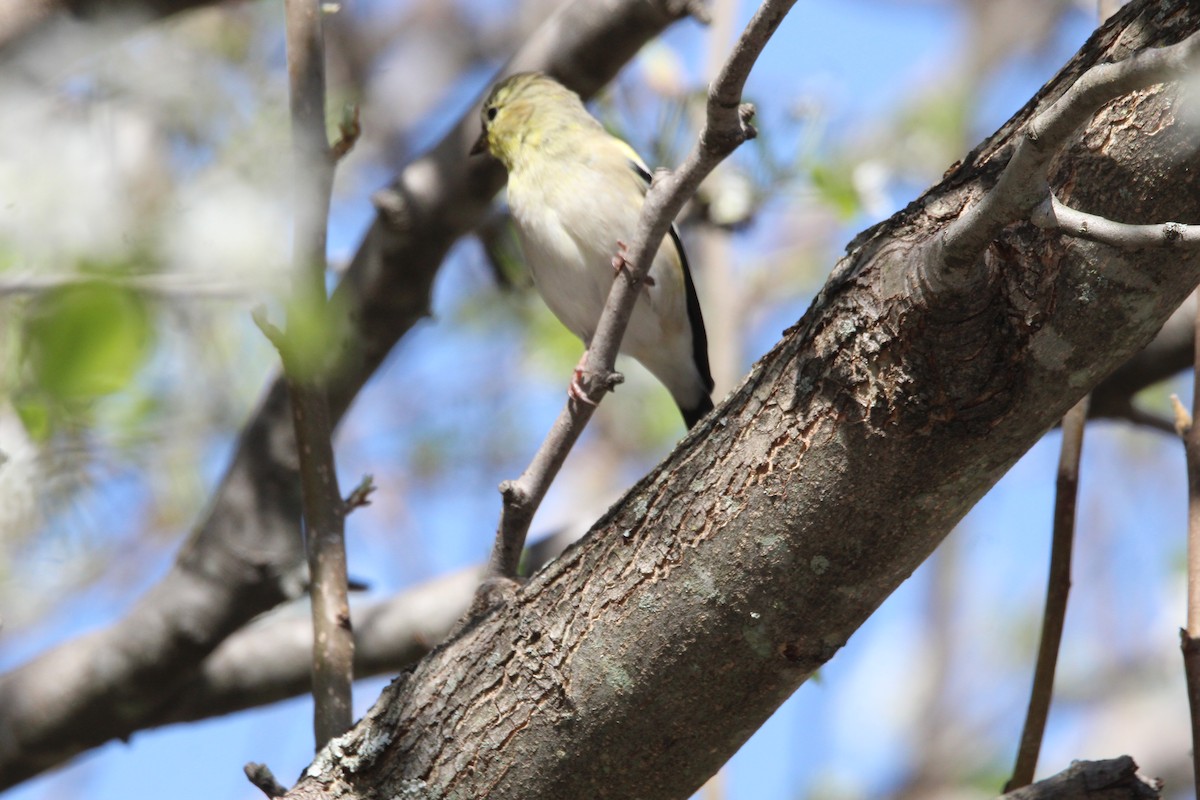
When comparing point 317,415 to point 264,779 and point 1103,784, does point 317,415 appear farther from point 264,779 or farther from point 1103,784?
point 1103,784

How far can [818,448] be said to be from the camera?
1.77 m

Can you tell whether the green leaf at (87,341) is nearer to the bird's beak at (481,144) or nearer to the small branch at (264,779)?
the small branch at (264,779)

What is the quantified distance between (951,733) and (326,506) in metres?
7.44

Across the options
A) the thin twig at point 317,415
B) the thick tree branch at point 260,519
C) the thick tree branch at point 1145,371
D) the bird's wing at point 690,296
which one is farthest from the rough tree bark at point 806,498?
the bird's wing at point 690,296

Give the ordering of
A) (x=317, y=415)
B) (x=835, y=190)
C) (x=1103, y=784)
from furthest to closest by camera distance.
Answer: (x=835, y=190), (x=317, y=415), (x=1103, y=784)

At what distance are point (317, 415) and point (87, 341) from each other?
1333 mm

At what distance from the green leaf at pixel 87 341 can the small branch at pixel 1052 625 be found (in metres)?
1.91

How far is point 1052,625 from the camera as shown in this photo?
99.5 inches

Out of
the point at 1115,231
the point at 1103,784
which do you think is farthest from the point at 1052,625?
the point at 1115,231

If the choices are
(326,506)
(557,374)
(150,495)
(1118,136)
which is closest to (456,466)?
A: (557,374)

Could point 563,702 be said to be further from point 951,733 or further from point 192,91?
point 951,733

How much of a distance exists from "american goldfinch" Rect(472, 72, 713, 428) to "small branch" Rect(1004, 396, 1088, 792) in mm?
1622

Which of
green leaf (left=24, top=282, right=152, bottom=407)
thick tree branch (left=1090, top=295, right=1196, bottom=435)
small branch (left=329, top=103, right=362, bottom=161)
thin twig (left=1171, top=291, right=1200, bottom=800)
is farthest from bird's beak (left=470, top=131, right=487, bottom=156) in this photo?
green leaf (left=24, top=282, right=152, bottom=407)

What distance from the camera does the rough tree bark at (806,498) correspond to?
5.42ft
